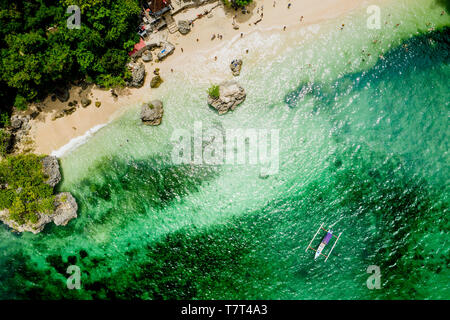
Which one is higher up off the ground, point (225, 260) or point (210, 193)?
point (210, 193)

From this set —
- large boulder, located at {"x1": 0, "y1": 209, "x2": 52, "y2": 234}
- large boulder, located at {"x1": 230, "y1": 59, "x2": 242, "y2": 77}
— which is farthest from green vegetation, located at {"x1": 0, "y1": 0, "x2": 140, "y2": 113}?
large boulder, located at {"x1": 0, "y1": 209, "x2": 52, "y2": 234}

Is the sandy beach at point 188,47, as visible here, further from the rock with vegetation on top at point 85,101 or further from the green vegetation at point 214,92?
the green vegetation at point 214,92

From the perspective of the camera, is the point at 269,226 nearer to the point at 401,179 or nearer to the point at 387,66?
the point at 401,179

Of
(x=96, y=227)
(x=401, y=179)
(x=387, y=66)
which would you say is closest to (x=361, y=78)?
(x=387, y=66)

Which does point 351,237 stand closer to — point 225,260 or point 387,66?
point 225,260
